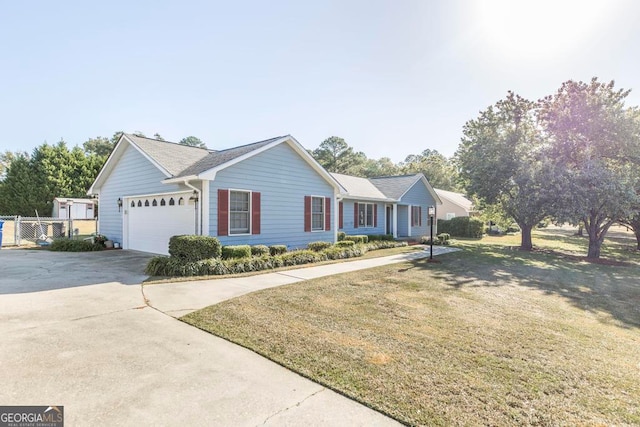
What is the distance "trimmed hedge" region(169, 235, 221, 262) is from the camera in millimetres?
8500

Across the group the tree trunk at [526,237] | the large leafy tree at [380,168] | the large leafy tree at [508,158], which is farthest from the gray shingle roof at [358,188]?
the large leafy tree at [380,168]

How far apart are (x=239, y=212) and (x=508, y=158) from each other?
44.2 feet

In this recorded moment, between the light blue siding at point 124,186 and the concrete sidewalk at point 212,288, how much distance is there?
4.58 meters

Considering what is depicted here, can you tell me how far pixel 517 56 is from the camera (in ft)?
34.0

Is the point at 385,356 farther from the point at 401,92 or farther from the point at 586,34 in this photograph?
the point at 401,92

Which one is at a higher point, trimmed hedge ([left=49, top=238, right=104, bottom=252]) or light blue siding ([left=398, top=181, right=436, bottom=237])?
light blue siding ([left=398, top=181, right=436, bottom=237])

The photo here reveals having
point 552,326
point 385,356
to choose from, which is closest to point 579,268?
point 552,326

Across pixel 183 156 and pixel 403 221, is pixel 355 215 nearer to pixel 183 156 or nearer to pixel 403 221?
pixel 403 221

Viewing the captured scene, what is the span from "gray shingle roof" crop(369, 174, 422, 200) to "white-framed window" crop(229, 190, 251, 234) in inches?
453

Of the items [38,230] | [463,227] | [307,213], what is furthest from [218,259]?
[463,227]

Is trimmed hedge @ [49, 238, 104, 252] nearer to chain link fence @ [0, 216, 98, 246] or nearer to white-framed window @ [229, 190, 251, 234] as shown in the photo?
chain link fence @ [0, 216, 98, 246]

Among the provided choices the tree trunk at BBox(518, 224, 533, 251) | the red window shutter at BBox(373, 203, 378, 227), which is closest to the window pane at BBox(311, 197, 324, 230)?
the red window shutter at BBox(373, 203, 378, 227)

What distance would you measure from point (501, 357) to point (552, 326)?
1878mm

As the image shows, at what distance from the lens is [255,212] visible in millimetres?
10977
